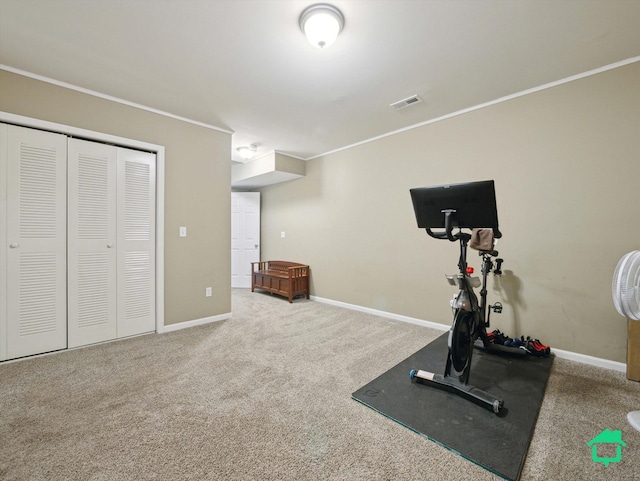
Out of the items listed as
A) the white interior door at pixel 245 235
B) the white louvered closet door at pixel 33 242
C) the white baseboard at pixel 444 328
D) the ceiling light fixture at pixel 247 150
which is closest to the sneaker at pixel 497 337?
the white baseboard at pixel 444 328

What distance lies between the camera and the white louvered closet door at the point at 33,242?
2.46 metres

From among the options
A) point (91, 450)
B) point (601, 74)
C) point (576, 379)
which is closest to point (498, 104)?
point (601, 74)

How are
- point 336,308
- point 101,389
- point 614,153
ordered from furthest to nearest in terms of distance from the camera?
point 336,308, point 614,153, point 101,389

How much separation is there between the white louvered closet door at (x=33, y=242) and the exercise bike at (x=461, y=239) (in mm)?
3232

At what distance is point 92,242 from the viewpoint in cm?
285

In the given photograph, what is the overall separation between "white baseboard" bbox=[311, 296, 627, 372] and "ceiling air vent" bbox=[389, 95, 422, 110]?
100 inches

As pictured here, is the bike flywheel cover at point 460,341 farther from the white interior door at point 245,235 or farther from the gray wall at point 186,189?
the white interior door at point 245,235

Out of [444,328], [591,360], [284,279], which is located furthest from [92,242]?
[591,360]

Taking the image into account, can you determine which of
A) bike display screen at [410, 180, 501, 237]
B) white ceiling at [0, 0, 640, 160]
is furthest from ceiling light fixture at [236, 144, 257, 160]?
bike display screen at [410, 180, 501, 237]

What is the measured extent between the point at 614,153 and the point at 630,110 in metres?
0.34

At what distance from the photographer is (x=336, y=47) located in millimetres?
2158

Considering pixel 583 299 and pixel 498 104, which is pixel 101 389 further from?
pixel 498 104

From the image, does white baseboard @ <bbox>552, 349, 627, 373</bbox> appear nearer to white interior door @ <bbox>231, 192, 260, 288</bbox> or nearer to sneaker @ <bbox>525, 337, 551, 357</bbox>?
sneaker @ <bbox>525, 337, 551, 357</bbox>

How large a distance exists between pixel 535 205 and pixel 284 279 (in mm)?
3614
